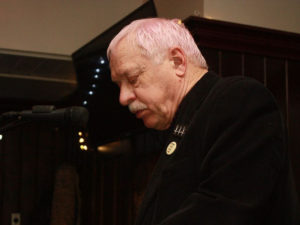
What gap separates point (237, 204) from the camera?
1.14 metres

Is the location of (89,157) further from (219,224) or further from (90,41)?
(219,224)

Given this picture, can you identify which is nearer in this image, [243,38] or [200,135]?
[200,135]

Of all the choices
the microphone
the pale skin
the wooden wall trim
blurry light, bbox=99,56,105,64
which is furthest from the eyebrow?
blurry light, bbox=99,56,105,64

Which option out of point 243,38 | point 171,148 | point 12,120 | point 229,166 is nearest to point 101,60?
point 243,38

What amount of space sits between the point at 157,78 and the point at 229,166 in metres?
0.42

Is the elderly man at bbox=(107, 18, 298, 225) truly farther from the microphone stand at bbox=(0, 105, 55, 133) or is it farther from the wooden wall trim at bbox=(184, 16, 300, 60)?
the wooden wall trim at bbox=(184, 16, 300, 60)

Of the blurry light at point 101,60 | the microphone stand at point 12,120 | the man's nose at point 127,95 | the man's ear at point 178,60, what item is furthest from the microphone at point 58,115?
the blurry light at point 101,60

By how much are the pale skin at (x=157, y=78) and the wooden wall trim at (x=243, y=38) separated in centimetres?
139

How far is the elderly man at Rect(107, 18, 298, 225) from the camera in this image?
1.16 m

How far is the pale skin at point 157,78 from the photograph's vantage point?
4.90 ft

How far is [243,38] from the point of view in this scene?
3.03 m

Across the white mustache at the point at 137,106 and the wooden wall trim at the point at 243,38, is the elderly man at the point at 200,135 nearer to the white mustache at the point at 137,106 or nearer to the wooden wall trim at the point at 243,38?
the white mustache at the point at 137,106

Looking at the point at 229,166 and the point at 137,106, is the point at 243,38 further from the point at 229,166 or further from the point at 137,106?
the point at 229,166

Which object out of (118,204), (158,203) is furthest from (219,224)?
(118,204)
